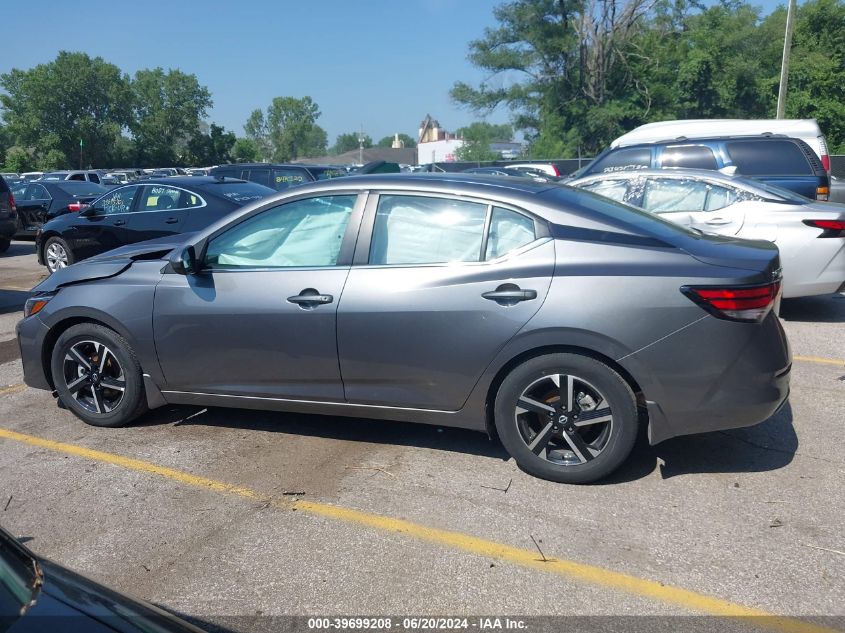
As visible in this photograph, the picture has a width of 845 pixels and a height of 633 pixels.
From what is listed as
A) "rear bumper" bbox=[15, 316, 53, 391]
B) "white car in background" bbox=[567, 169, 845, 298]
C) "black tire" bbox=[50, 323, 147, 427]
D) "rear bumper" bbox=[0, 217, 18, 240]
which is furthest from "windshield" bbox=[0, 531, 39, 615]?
"rear bumper" bbox=[0, 217, 18, 240]

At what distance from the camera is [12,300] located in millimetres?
10227

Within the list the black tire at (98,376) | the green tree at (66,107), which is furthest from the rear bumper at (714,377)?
the green tree at (66,107)

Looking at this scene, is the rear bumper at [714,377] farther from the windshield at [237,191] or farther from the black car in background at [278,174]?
the black car in background at [278,174]

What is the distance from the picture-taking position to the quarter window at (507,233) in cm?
423

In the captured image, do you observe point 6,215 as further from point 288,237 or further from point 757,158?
point 757,158

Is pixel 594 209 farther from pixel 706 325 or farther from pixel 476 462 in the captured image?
pixel 476 462

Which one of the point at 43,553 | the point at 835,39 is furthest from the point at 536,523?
the point at 835,39

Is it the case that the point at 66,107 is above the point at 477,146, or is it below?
above

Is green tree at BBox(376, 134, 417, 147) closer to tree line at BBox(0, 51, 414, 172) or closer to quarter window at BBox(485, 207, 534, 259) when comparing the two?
tree line at BBox(0, 51, 414, 172)

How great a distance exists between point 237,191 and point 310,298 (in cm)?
663

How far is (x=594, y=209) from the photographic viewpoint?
434 cm

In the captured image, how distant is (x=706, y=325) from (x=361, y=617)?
2.16 metres

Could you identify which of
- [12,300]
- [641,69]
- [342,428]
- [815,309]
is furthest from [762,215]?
[641,69]

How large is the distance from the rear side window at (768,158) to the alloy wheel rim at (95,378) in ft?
26.9
